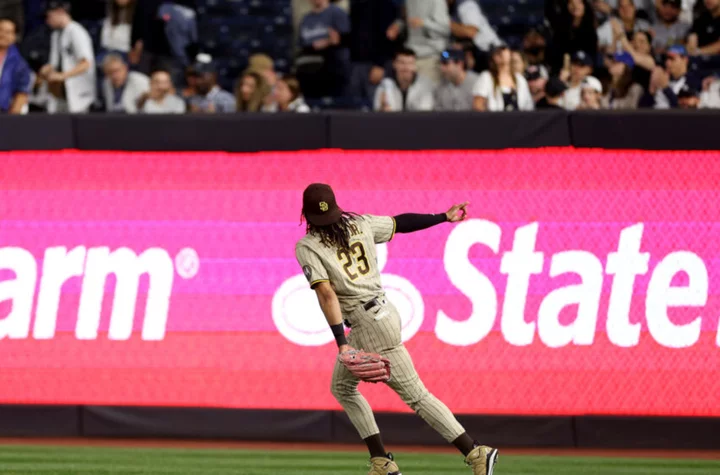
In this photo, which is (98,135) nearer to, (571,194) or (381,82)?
(381,82)

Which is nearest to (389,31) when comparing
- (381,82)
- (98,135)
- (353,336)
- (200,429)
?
(381,82)

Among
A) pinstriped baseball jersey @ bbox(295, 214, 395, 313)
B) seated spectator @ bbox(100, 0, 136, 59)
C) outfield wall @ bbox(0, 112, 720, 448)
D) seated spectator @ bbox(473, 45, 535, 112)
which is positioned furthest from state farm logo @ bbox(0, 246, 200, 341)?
seated spectator @ bbox(100, 0, 136, 59)

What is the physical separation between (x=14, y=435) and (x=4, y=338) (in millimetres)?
851

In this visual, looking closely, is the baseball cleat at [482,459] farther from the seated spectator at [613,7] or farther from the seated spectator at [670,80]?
the seated spectator at [613,7]

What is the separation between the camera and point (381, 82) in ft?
42.5

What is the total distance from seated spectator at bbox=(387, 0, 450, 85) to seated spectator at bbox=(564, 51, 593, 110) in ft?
5.50

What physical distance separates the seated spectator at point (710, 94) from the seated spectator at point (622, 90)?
60 centimetres

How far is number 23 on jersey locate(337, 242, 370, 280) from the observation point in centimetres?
759

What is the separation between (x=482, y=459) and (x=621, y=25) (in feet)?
→ 22.8

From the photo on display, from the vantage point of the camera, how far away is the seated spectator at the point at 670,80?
1191cm

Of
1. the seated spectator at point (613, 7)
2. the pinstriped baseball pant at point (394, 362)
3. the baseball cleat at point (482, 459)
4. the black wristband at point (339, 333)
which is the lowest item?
the baseball cleat at point (482, 459)

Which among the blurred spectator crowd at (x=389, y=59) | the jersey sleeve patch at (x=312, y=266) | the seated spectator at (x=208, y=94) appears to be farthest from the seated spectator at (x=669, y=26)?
the jersey sleeve patch at (x=312, y=266)

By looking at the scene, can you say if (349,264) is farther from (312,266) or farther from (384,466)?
(384,466)

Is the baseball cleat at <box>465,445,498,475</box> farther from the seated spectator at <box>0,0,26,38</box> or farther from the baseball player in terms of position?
the seated spectator at <box>0,0,26,38</box>
